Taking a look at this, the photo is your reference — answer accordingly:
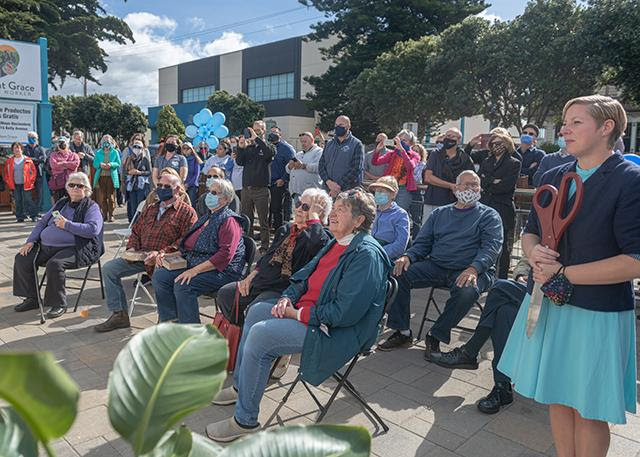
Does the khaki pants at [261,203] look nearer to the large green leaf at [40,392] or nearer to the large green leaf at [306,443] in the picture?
the large green leaf at [306,443]

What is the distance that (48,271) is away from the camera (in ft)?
16.9

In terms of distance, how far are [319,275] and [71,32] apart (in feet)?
104

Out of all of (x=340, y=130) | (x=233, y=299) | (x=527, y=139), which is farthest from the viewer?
(x=527, y=139)

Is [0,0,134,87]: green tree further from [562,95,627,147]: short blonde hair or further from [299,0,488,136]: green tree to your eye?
[562,95,627,147]: short blonde hair

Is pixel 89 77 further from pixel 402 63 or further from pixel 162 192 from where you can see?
pixel 162 192

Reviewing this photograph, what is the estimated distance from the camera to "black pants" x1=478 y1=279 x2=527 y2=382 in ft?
11.7

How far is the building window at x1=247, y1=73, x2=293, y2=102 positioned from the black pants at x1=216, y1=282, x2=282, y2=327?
46.8 m

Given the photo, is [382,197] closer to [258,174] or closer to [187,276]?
[187,276]

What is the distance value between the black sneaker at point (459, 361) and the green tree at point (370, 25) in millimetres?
27071

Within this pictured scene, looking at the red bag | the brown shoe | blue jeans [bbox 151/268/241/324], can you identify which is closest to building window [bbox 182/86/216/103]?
the brown shoe

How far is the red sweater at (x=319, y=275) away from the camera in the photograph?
3449mm

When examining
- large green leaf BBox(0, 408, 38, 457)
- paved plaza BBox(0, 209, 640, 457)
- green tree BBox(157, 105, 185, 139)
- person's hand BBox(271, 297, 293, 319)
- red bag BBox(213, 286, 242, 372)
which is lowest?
paved plaza BBox(0, 209, 640, 457)

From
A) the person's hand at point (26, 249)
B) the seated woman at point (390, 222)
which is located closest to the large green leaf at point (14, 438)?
the seated woman at point (390, 222)

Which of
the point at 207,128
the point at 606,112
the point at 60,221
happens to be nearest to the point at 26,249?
the point at 60,221
